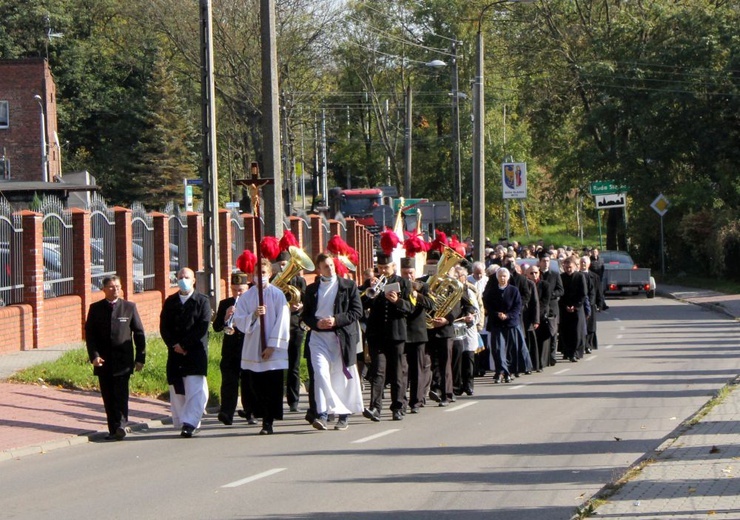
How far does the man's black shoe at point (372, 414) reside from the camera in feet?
47.7

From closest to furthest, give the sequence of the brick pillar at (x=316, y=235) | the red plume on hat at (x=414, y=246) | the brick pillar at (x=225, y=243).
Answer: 1. the red plume on hat at (x=414, y=246)
2. the brick pillar at (x=225, y=243)
3. the brick pillar at (x=316, y=235)

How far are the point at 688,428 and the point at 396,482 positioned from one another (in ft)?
11.9

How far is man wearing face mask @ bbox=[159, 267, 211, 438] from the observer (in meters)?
13.8

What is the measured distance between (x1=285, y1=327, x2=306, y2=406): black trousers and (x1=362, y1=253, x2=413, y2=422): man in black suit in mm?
1188

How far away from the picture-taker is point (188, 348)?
45.2 ft

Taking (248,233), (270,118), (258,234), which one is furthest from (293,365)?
(248,233)

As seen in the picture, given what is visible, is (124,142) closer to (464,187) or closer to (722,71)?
(464,187)

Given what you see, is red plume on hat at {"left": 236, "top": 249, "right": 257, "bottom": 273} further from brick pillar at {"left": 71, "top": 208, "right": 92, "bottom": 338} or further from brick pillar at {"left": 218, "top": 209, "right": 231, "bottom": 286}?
brick pillar at {"left": 218, "top": 209, "right": 231, "bottom": 286}

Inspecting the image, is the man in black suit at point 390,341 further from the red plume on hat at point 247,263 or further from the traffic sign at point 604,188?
the traffic sign at point 604,188

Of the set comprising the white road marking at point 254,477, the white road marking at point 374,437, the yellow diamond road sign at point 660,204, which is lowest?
the white road marking at point 374,437

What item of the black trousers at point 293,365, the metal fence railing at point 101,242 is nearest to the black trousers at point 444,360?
the black trousers at point 293,365

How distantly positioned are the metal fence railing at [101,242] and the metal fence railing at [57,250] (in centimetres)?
87

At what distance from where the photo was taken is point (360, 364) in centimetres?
1770

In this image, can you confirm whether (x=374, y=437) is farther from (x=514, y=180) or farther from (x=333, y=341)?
(x=514, y=180)
